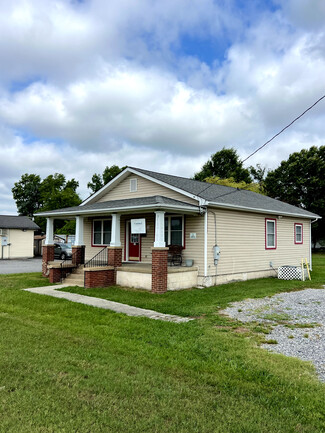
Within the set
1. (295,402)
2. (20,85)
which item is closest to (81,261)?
(20,85)

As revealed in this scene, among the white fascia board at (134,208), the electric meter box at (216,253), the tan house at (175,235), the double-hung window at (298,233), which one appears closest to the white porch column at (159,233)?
the tan house at (175,235)

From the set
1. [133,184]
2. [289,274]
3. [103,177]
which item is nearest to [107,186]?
[133,184]

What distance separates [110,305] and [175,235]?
5.11 m

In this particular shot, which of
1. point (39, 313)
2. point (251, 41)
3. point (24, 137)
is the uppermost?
point (251, 41)

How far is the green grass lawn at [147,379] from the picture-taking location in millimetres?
2939

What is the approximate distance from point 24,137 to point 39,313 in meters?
14.8

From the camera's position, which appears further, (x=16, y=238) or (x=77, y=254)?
(x=16, y=238)

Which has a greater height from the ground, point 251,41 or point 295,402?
point 251,41

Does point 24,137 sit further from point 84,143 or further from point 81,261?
point 81,261

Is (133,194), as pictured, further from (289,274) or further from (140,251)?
(289,274)

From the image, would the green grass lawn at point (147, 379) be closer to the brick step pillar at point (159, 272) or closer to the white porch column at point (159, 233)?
the brick step pillar at point (159, 272)

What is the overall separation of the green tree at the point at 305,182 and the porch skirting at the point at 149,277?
26853mm

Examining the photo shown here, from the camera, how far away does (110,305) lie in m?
8.32

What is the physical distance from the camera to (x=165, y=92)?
579 inches
